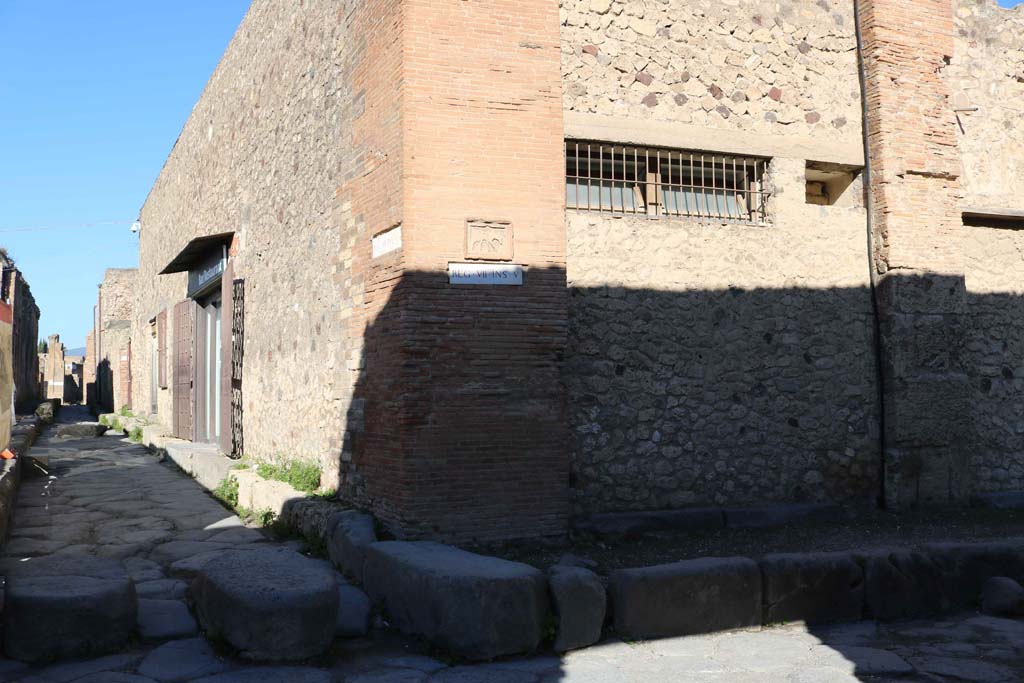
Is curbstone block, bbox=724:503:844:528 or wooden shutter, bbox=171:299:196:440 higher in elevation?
wooden shutter, bbox=171:299:196:440

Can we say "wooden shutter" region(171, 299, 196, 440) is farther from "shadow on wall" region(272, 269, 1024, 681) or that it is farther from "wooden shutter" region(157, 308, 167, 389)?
"shadow on wall" region(272, 269, 1024, 681)

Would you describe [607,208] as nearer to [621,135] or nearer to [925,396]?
[621,135]

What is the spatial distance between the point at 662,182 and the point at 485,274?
1.88 meters

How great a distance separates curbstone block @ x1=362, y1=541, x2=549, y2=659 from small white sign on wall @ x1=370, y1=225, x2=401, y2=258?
211 cm

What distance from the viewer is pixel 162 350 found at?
13969 millimetres

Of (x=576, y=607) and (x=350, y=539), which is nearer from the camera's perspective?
(x=576, y=607)

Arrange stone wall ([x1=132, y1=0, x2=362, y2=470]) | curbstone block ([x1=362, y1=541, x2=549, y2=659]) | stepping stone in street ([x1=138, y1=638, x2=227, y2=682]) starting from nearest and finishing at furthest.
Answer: stepping stone in street ([x1=138, y1=638, x2=227, y2=682])
curbstone block ([x1=362, y1=541, x2=549, y2=659])
stone wall ([x1=132, y1=0, x2=362, y2=470])

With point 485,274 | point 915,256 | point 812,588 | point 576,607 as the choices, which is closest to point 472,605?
point 576,607

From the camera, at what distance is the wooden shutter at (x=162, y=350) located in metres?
13.6

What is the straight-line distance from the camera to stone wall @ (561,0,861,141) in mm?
6344

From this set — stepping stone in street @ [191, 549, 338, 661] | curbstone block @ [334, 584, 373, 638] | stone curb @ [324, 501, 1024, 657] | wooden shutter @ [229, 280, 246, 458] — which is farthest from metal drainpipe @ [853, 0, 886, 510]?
wooden shutter @ [229, 280, 246, 458]

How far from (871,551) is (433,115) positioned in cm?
372

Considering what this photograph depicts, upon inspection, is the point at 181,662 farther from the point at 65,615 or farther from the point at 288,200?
the point at 288,200

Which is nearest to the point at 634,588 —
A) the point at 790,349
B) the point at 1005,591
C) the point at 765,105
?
the point at 1005,591
